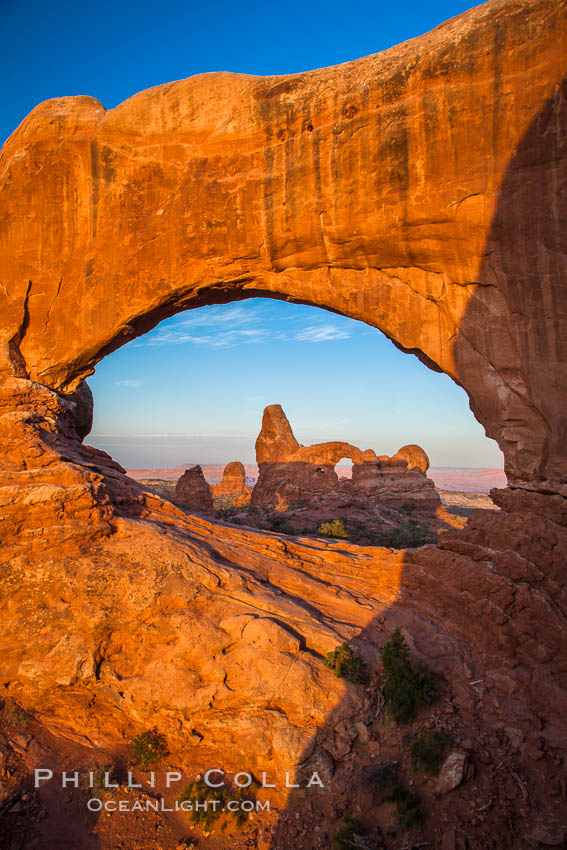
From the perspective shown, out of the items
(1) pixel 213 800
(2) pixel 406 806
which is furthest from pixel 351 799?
(1) pixel 213 800

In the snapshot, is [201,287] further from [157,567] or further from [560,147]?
[560,147]

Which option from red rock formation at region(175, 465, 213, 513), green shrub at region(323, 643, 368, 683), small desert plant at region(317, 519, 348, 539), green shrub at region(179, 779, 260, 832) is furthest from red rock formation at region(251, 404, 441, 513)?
green shrub at region(179, 779, 260, 832)

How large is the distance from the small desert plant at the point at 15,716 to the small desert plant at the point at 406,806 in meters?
5.55

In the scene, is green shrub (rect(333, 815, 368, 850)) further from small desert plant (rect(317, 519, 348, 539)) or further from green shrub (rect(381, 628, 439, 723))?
small desert plant (rect(317, 519, 348, 539))

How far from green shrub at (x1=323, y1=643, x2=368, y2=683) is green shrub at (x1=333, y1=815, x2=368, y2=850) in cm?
182

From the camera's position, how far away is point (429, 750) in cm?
687

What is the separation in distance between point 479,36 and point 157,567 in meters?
12.4

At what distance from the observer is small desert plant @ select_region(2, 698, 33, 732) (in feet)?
24.2

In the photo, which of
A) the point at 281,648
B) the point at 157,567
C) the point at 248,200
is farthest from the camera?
the point at 248,200

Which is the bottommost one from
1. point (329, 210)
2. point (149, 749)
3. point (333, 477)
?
point (149, 749)

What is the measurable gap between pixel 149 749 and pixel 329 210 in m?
11.3

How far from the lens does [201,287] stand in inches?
502

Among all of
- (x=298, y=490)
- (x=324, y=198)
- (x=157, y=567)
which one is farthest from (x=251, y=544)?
(x=298, y=490)

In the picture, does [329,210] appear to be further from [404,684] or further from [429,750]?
[429,750]
